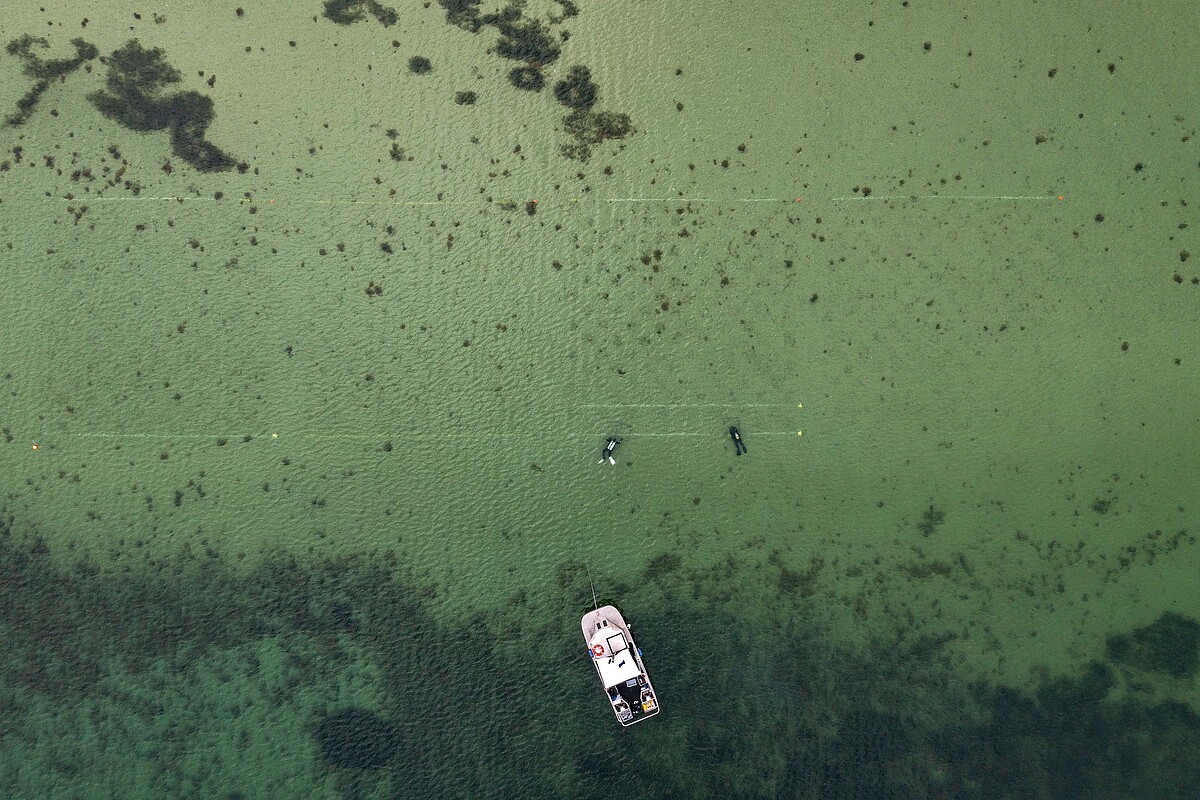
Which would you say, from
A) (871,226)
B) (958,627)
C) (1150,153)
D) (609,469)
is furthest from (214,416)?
(1150,153)

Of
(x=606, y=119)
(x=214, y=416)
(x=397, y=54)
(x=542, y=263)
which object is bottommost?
(x=214, y=416)

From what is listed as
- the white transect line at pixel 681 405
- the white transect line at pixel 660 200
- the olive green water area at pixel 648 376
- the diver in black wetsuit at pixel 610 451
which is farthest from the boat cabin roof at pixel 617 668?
the white transect line at pixel 660 200

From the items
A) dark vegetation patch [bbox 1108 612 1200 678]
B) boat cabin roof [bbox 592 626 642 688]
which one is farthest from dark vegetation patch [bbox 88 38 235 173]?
dark vegetation patch [bbox 1108 612 1200 678]

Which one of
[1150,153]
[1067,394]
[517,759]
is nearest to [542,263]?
[517,759]

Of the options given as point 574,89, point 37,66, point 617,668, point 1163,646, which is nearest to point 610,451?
point 617,668

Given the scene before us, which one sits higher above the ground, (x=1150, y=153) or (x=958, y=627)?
(x=1150, y=153)

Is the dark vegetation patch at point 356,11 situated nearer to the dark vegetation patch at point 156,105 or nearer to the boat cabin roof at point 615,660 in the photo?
the dark vegetation patch at point 156,105

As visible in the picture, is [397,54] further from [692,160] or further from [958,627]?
[958,627]
